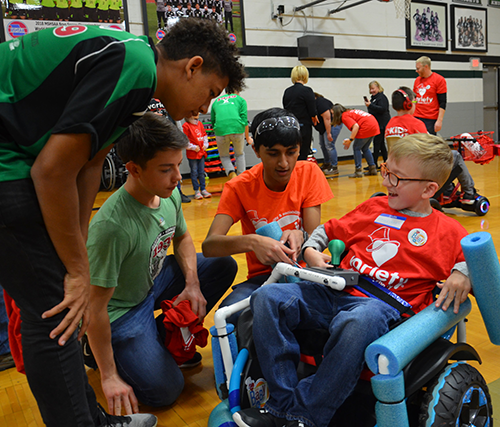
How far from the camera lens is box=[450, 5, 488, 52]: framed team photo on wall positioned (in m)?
11.1

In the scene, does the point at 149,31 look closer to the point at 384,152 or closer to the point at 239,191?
the point at 384,152

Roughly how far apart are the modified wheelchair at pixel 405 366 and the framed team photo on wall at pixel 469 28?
1177cm

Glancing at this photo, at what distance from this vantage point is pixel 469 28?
11.4 m

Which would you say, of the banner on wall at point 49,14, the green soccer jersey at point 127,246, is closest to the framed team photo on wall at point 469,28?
the banner on wall at point 49,14

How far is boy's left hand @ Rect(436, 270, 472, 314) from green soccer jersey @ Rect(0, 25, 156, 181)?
0.88 m

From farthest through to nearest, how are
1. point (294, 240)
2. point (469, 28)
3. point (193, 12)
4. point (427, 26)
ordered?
point (469, 28) → point (427, 26) → point (193, 12) → point (294, 240)

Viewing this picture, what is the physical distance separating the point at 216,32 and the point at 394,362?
936 millimetres

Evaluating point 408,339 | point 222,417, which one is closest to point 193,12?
point 222,417

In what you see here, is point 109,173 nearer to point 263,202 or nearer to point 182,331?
point 263,202

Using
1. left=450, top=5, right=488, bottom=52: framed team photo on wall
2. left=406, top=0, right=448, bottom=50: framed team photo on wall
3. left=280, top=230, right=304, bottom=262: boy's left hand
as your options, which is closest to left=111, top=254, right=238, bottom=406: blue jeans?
left=280, top=230, right=304, bottom=262: boy's left hand

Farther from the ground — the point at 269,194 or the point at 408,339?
the point at 269,194

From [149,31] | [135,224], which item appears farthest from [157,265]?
[149,31]

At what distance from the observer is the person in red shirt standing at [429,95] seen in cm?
566

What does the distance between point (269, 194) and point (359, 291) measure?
0.67m
